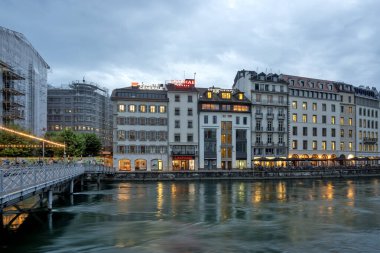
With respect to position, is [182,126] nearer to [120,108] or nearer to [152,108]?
[152,108]

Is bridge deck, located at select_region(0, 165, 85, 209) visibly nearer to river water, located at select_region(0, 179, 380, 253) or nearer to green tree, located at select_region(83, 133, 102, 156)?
river water, located at select_region(0, 179, 380, 253)

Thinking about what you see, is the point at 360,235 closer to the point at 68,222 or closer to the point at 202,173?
the point at 68,222

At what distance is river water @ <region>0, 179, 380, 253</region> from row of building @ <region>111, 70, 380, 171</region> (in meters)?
43.4

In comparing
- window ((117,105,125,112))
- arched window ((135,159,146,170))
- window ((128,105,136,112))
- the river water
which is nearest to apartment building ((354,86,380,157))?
arched window ((135,159,146,170))

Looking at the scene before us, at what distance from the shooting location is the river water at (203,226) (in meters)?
28.3

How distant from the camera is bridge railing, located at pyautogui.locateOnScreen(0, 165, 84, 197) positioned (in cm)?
2544

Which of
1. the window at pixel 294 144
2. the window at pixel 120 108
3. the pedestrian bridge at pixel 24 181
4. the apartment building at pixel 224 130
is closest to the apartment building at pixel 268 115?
the apartment building at pixel 224 130

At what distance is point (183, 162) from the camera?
3939 inches

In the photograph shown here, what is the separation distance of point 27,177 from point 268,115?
8466 cm

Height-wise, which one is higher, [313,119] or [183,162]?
[313,119]

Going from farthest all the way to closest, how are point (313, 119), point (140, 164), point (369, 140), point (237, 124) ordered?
1. point (369, 140)
2. point (313, 119)
3. point (237, 124)
4. point (140, 164)

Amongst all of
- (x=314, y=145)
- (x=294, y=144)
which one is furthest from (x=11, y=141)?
(x=314, y=145)

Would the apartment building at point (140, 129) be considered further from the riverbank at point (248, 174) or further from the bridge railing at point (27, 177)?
the bridge railing at point (27, 177)

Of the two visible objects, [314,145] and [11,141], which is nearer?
[11,141]
